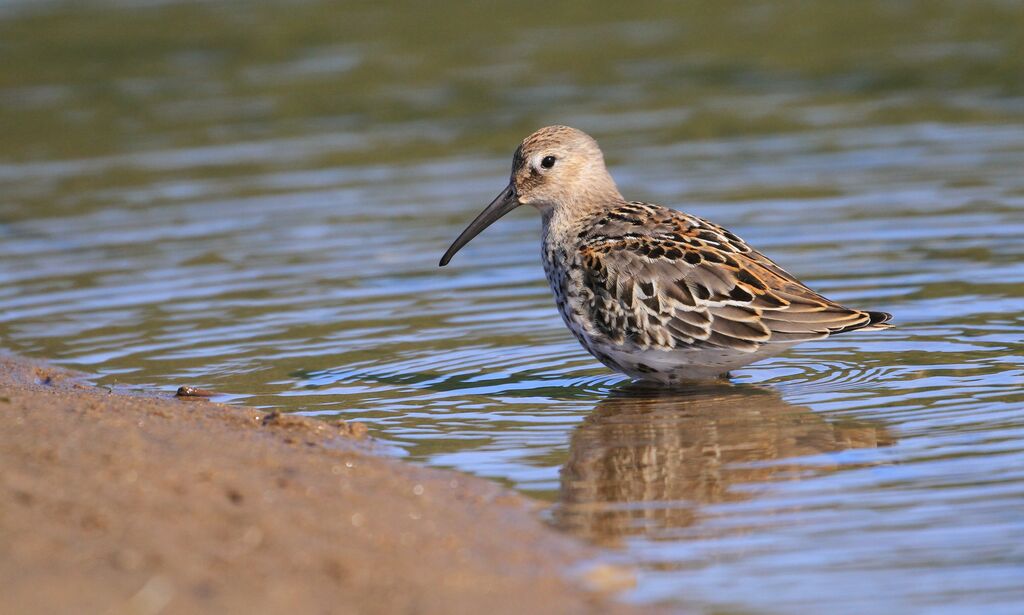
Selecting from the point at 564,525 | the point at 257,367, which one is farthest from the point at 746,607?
the point at 257,367

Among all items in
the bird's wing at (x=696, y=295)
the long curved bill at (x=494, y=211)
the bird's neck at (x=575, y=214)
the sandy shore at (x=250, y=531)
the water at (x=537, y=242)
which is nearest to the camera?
the sandy shore at (x=250, y=531)

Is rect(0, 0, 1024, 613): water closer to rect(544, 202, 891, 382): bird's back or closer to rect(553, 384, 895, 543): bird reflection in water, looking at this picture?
rect(553, 384, 895, 543): bird reflection in water

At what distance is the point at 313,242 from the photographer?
1408cm

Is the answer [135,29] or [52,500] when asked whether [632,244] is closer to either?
[52,500]

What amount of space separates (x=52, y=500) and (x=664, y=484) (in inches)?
110

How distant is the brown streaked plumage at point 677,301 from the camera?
9.07 metres

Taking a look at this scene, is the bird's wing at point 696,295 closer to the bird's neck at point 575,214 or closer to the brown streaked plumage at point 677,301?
the brown streaked plumage at point 677,301

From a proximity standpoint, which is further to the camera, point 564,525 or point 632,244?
point 632,244

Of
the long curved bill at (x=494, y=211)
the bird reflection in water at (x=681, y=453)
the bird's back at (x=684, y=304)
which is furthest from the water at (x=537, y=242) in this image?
the long curved bill at (x=494, y=211)

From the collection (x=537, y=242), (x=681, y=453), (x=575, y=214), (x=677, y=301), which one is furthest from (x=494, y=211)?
(x=681, y=453)

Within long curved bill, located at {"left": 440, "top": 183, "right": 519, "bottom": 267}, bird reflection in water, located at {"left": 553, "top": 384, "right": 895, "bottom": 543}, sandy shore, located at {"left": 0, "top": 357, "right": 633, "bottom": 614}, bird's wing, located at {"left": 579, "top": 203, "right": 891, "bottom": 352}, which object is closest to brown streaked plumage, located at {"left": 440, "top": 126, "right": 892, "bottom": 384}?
bird's wing, located at {"left": 579, "top": 203, "right": 891, "bottom": 352}

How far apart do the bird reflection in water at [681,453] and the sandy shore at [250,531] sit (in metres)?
0.42

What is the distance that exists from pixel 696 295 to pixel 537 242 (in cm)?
483

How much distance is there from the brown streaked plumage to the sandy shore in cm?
211
